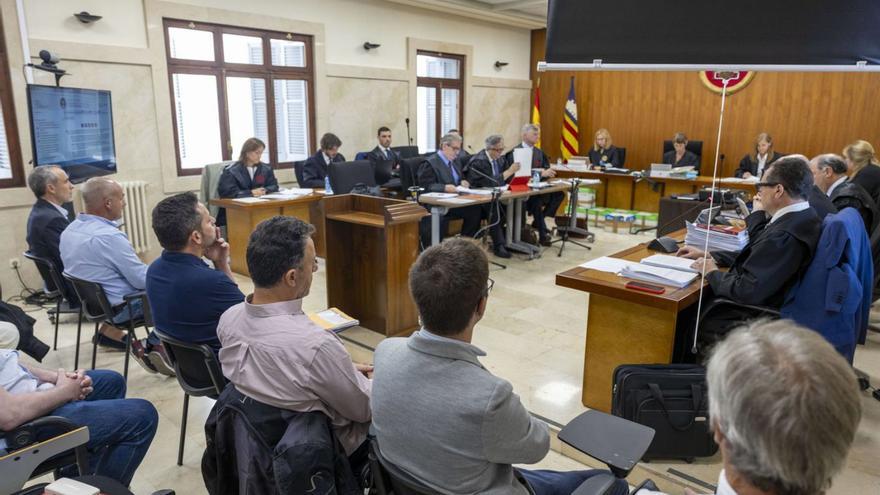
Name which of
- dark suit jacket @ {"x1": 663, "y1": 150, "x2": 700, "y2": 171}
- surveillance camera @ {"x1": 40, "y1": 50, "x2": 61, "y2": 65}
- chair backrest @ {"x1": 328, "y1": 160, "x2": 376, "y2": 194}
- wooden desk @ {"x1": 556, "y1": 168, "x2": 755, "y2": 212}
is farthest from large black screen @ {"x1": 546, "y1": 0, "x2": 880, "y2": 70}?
dark suit jacket @ {"x1": 663, "y1": 150, "x2": 700, "y2": 171}

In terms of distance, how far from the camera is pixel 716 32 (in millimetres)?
1763

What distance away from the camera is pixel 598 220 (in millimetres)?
7699

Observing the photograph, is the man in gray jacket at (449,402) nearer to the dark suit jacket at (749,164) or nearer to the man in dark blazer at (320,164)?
the man in dark blazer at (320,164)

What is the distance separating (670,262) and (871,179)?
7.38 ft

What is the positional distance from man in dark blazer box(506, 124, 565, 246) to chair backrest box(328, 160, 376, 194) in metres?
1.81

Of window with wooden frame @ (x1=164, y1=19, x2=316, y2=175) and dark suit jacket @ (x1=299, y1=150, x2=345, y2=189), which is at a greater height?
window with wooden frame @ (x1=164, y1=19, x2=316, y2=175)

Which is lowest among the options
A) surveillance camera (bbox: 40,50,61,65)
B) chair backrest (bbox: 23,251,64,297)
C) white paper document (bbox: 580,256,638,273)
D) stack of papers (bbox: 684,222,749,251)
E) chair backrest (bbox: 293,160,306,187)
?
chair backrest (bbox: 23,251,64,297)

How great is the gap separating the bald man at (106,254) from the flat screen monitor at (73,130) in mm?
1869

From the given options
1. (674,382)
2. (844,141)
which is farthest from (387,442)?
(844,141)

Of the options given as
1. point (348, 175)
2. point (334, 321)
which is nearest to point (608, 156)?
point (348, 175)

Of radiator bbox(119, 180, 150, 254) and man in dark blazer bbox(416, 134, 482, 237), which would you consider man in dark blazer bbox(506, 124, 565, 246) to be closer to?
man in dark blazer bbox(416, 134, 482, 237)

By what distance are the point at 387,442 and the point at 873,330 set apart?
4.10 metres

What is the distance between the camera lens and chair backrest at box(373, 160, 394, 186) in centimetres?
697

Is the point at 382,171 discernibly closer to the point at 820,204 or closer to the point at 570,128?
the point at 570,128
